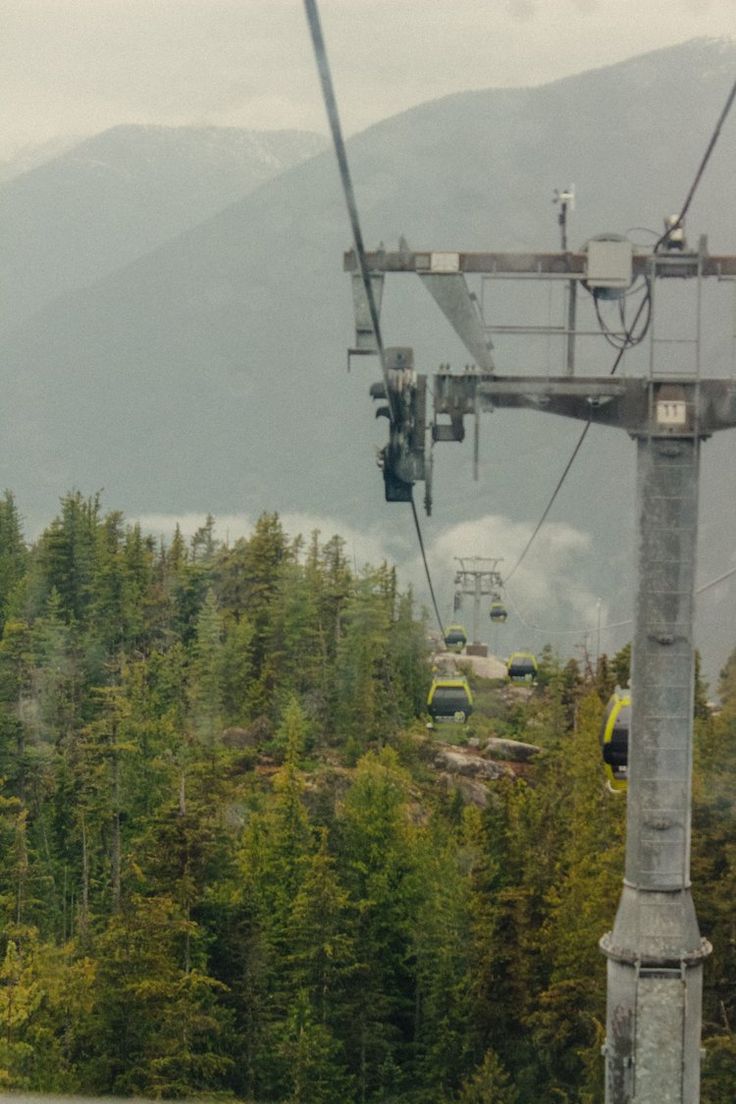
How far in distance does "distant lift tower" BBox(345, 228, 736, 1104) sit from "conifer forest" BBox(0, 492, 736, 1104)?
86.6 ft

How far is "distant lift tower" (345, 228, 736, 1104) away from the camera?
1326cm

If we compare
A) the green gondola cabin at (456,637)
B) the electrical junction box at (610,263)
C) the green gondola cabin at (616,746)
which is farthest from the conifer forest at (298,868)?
the electrical junction box at (610,263)

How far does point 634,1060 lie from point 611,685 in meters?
48.8

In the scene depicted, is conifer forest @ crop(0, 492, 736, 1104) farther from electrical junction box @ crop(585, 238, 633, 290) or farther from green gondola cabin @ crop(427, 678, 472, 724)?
electrical junction box @ crop(585, 238, 633, 290)

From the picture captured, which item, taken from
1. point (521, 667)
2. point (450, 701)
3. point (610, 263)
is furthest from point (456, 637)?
point (610, 263)

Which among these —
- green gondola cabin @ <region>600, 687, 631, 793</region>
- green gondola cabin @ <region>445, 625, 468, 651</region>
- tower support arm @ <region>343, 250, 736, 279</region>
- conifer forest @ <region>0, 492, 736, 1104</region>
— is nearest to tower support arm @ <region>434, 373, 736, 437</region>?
tower support arm @ <region>343, 250, 736, 279</region>

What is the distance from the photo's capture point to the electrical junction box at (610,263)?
13867mm

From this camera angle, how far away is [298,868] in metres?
54.2

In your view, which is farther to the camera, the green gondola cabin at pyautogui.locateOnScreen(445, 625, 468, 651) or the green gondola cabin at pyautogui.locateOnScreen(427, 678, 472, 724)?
the green gondola cabin at pyautogui.locateOnScreen(445, 625, 468, 651)

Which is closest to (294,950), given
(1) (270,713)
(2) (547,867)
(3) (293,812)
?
(3) (293,812)

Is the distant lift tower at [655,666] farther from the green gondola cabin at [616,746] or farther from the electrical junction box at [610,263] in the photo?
the green gondola cabin at [616,746]

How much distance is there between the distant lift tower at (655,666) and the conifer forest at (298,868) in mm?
26388

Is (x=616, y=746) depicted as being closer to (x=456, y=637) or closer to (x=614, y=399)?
(x=614, y=399)

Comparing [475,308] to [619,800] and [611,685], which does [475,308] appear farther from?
[611,685]
